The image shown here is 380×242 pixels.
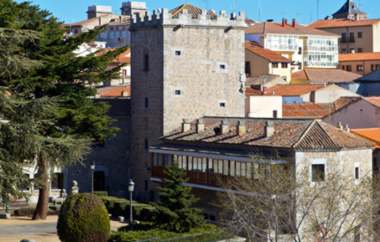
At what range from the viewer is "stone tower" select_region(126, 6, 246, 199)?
5228 centimetres

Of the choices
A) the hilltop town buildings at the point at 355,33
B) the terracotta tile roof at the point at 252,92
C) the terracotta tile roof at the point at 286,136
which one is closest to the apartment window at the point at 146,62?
the terracotta tile roof at the point at 286,136

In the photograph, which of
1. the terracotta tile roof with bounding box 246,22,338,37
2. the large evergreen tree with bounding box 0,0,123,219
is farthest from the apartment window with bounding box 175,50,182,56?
the terracotta tile roof with bounding box 246,22,338,37

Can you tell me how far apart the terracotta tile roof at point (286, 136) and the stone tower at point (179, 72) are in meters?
3.38

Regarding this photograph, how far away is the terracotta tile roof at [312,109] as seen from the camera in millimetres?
63844

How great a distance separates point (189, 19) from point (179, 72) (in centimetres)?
276

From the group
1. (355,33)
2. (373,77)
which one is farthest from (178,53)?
(355,33)

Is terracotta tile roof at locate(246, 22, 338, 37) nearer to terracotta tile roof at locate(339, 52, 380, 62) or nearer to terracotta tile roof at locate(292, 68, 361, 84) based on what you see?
terracotta tile roof at locate(339, 52, 380, 62)

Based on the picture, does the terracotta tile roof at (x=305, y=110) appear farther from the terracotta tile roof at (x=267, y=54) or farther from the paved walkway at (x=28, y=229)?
the terracotta tile roof at (x=267, y=54)

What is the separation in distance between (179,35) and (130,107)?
16.4ft

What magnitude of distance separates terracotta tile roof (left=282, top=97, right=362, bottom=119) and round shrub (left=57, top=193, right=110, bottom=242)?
108ft

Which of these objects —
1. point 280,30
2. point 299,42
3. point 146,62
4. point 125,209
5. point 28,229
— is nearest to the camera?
point 28,229

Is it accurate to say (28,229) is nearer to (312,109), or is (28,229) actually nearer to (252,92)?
(312,109)

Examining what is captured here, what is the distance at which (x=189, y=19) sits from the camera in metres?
52.7

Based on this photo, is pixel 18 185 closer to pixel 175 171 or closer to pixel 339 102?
pixel 175 171
